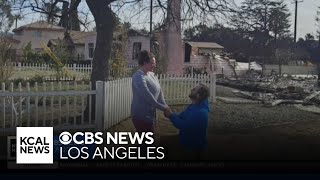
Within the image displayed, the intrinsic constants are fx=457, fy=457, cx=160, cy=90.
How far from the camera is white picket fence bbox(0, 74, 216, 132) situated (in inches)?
146

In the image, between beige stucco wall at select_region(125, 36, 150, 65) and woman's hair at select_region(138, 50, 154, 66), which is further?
beige stucco wall at select_region(125, 36, 150, 65)

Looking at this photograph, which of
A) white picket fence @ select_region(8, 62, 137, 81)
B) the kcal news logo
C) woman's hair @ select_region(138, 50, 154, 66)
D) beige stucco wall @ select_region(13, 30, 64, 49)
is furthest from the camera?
white picket fence @ select_region(8, 62, 137, 81)

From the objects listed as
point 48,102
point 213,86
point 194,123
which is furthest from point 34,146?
point 213,86

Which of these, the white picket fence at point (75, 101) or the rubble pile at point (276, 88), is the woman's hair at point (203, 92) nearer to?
the white picket fence at point (75, 101)

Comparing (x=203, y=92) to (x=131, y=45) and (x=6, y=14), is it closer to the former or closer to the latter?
(x=131, y=45)

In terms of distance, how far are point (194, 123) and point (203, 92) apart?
0.25 m

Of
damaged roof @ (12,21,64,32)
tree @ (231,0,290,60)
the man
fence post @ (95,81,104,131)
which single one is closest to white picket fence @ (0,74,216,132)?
fence post @ (95,81,104,131)

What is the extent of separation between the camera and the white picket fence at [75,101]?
3.71 metres

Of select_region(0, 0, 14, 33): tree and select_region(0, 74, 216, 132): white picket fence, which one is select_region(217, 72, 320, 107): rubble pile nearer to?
select_region(0, 74, 216, 132): white picket fence

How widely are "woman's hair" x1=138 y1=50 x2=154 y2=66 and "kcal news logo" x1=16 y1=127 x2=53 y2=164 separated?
2.95 feet

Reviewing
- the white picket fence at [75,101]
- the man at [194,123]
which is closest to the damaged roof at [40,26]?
the white picket fence at [75,101]

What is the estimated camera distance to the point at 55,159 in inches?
133

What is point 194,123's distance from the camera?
352 centimetres

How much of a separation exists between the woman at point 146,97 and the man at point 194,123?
17 cm
